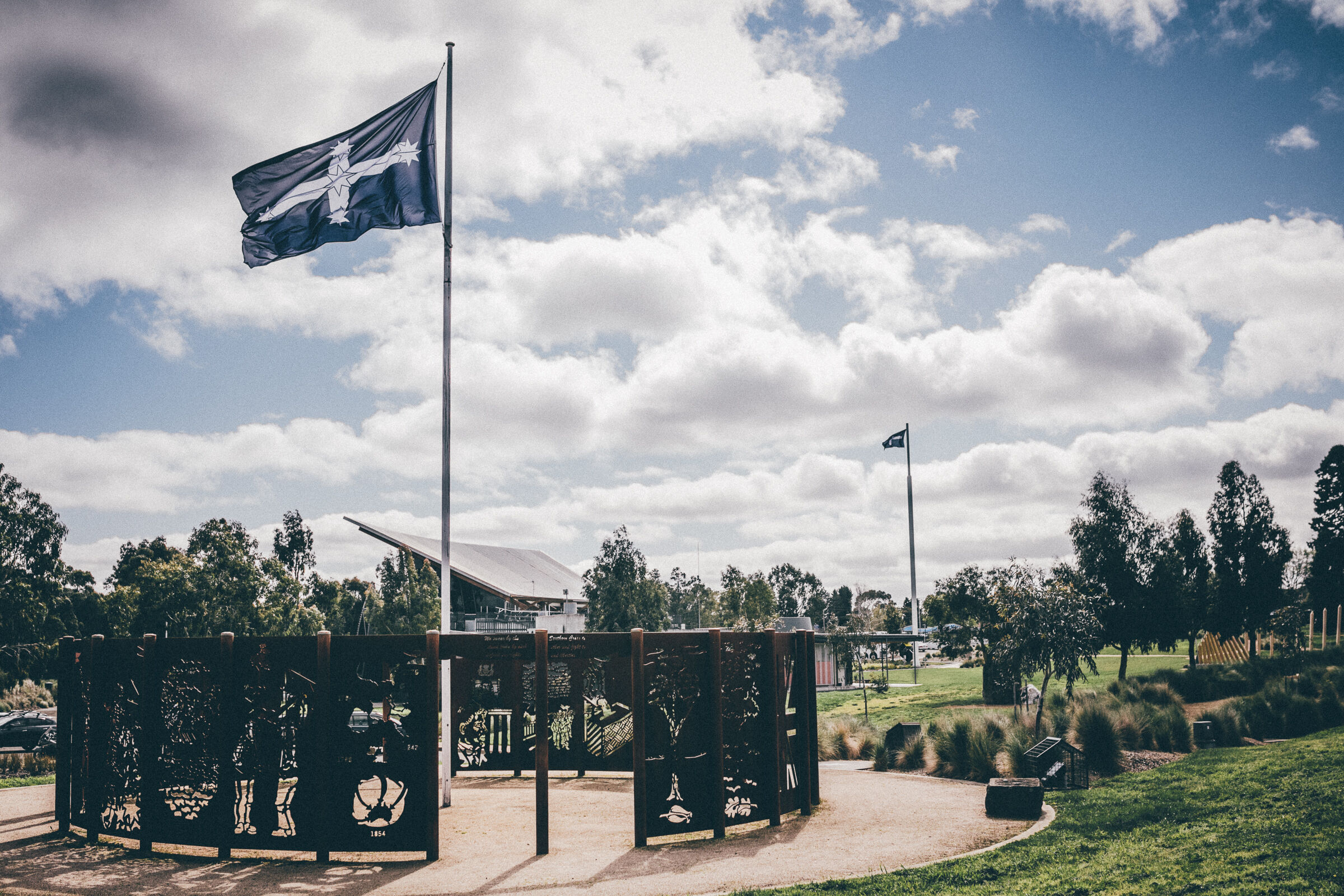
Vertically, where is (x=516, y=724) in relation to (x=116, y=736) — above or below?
below

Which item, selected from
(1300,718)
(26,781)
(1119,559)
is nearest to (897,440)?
(1119,559)

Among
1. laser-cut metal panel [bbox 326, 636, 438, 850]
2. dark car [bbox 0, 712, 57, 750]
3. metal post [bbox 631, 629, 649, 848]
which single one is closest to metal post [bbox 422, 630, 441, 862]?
laser-cut metal panel [bbox 326, 636, 438, 850]

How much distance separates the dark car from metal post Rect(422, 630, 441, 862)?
24494mm

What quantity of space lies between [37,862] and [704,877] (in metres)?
8.05

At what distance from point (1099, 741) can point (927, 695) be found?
19710 mm

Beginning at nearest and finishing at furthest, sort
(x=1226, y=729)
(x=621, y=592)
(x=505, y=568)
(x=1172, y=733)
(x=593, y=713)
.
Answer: (x=593, y=713), (x=1172, y=733), (x=1226, y=729), (x=621, y=592), (x=505, y=568)

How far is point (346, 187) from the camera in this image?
13.7 metres

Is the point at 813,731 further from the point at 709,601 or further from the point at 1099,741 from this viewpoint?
the point at 709,601

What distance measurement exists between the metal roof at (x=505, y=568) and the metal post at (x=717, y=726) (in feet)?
124

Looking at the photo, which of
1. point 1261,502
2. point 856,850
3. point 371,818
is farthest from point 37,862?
point 1261,502

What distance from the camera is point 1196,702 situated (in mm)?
26625

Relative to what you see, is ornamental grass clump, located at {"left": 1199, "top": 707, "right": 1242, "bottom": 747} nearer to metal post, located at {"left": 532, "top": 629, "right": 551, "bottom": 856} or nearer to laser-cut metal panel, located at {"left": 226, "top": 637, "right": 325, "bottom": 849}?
metal post, located at {"left": 532, "top": 629, "right": 551, "bottom": 856}

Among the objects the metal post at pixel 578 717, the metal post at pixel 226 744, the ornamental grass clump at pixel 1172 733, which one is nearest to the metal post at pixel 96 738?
the metal post at pixel 226 744

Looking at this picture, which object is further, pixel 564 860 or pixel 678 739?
pixel 678 739
